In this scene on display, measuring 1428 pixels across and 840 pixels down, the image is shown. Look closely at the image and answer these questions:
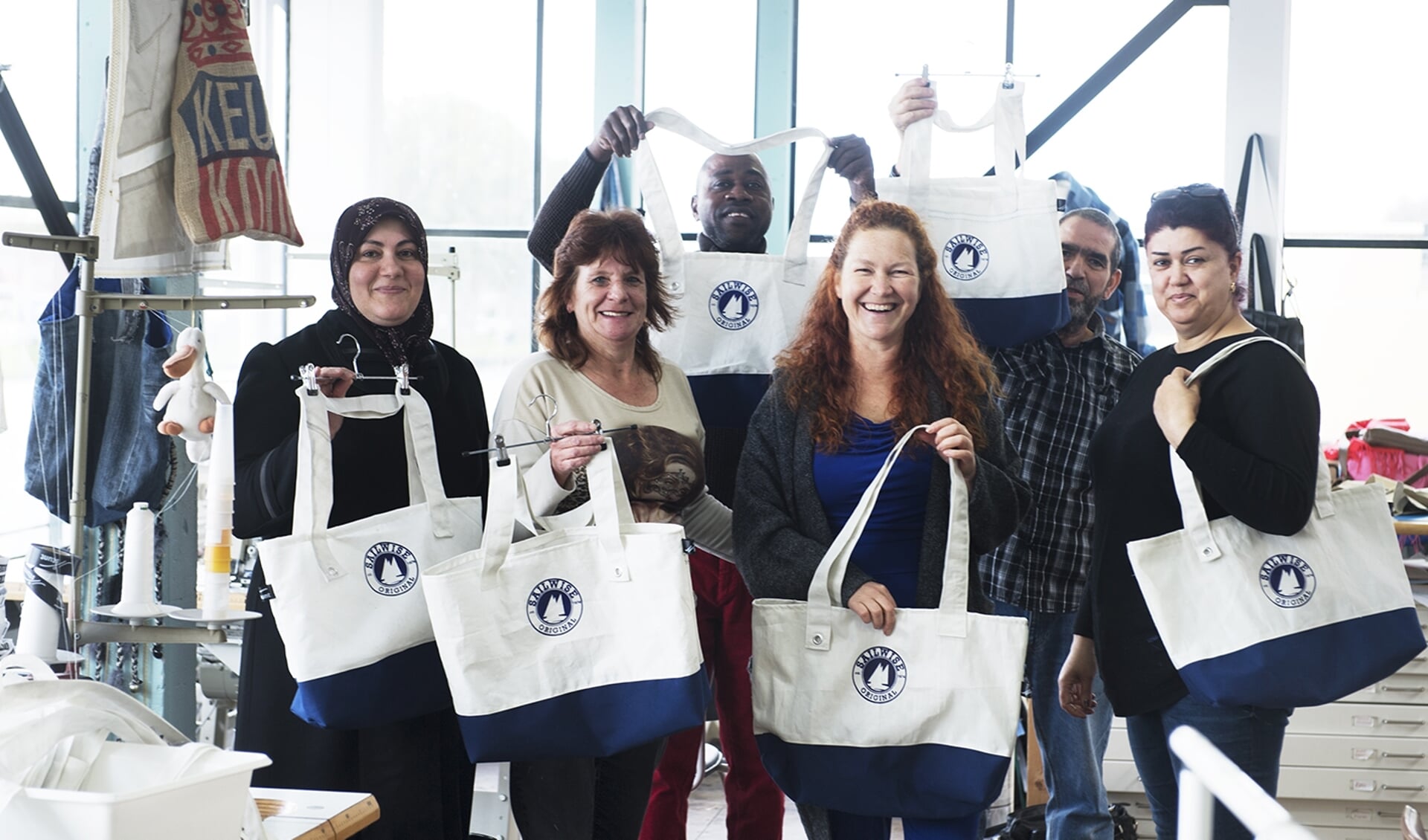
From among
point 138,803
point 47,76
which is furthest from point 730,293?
point 47,76

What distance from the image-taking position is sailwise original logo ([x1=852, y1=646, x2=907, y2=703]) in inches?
74.5

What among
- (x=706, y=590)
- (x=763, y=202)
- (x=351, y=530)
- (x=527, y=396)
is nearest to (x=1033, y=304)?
(x=763, y=202)

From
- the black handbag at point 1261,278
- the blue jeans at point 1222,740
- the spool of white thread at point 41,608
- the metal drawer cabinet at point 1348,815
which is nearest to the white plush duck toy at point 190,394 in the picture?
A: the spool of white thread at point 41,608

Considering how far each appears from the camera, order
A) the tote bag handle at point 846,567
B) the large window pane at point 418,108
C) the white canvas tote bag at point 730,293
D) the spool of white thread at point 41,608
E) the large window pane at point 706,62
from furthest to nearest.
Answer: the large window pane at point 418,108 < the large window pane at point 706,62 < the white canvas tote bag at point 730,293 < the spool of white thread at point 41,608 < the tote bag handle at point 846,567

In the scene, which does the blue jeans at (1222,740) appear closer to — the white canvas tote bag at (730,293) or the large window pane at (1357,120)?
the white canvas tote bag at (730,293)

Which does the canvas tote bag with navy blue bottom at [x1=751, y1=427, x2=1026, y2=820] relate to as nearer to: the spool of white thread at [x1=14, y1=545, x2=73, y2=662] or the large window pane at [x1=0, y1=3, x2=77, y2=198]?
the spool of white thread at [x1=14, y1=545, x2=73, y2=662]

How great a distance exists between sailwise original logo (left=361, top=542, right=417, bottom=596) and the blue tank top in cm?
67

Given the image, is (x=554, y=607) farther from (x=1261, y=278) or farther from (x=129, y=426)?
(x=1261, y=278)

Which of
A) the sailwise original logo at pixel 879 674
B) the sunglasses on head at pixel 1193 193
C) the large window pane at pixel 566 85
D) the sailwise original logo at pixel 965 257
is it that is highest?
the large window pane at pixel 566 85

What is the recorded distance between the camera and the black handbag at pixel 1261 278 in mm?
3811

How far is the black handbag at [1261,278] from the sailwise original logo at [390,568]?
2.92 meters

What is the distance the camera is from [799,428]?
203 centimetres

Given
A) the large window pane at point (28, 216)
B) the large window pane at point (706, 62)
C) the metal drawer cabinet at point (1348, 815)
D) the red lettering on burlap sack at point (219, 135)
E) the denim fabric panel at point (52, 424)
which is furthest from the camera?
the large window pane at point (706, 62)

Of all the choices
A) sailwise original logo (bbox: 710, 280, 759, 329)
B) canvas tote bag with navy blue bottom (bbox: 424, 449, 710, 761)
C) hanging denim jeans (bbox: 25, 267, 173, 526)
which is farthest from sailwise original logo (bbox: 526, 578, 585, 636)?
hanging denim jeans (bbox: 25, 267, 173, 526)
